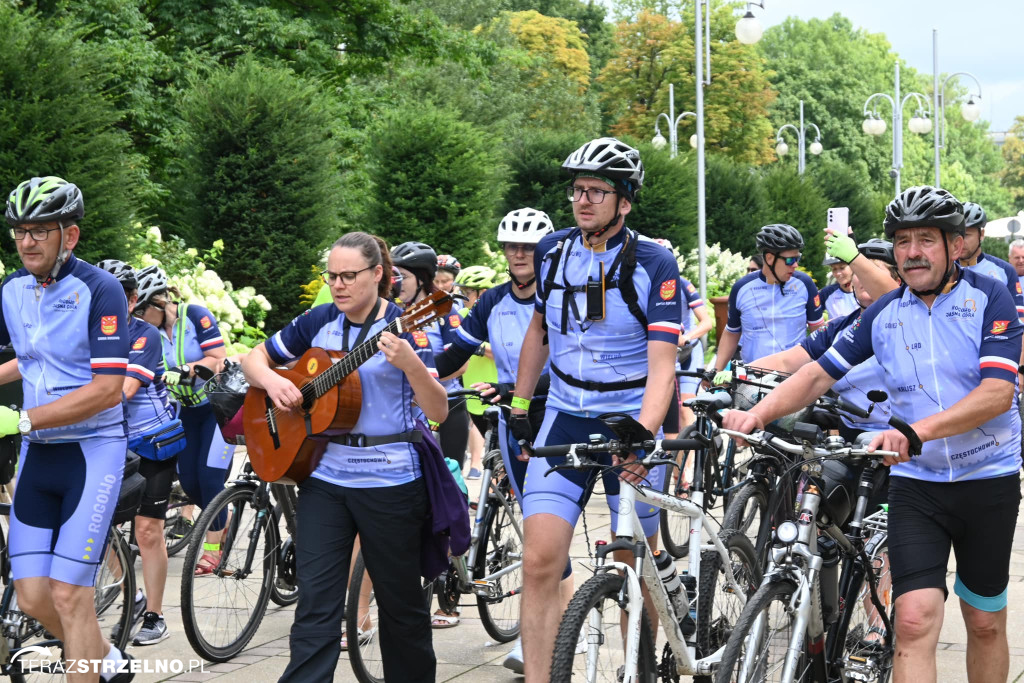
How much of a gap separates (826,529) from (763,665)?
0.76 m

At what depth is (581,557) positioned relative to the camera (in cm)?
862

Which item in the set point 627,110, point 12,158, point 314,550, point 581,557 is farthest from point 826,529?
point 627,110

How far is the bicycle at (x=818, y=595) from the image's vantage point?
4168 mm

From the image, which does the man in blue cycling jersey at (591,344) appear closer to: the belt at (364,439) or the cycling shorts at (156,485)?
the belt at (364,439)

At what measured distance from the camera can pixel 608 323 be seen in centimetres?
484

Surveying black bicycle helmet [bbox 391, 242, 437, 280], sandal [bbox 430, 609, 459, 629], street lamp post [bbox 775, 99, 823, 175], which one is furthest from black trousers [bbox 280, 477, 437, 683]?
street lamp post [bbox 775, 99, 823, 175]

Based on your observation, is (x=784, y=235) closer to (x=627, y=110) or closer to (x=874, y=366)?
(x=874, y=366)

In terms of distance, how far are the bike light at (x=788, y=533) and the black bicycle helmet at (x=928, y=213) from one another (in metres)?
1.05

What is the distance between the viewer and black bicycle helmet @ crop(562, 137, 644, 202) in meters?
4.80

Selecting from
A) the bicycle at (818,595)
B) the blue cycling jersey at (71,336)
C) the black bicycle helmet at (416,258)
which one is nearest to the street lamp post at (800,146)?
the black bicycle helmet at (416,258)

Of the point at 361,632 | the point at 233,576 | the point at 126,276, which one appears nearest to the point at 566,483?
the point at 361,632

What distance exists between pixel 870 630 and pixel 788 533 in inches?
38.2

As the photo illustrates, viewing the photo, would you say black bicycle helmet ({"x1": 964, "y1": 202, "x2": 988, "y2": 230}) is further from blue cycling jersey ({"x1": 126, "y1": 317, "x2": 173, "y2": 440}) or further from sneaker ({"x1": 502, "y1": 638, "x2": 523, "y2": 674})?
blue cycling jersey ({"x1": 126, "y1": 317, "x2": 173, "y2": 440})

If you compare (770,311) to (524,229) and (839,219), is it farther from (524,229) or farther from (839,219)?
(524,229)
